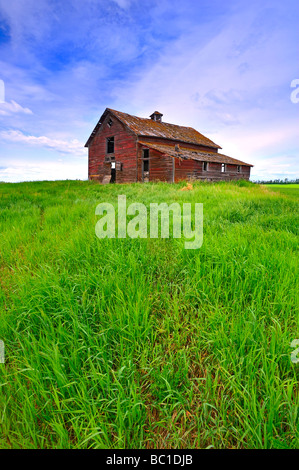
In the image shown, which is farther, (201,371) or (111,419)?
(201,371)

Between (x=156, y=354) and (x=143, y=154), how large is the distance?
72.9 feet

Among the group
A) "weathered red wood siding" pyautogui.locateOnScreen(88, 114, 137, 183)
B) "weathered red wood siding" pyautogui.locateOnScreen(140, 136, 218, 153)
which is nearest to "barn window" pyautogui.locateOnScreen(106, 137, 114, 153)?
"weathered red wood siding" pyautogui.locateOnScreen(88, 114, 137, 183)

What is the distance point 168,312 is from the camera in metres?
2.18

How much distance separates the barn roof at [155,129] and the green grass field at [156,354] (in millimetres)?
21577

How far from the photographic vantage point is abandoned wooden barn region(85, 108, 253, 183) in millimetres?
21062

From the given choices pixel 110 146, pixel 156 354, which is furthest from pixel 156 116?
pixel 156 354

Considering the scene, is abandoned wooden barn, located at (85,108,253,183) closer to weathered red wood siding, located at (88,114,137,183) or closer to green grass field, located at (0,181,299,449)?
weathered red wood siding, located at (88,114,137,183)

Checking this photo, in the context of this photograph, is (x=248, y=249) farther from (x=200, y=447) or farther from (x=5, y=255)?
(x=5, y=255)

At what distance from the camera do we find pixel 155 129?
81.6ft

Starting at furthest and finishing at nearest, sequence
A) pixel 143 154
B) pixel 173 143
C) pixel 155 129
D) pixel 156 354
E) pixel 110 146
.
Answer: pixel 173 143 → pixel 110 146 → pixel 155 129 → pixel 143 154 → pixel 156 354

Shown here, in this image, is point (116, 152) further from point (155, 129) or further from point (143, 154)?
point (155, 129)

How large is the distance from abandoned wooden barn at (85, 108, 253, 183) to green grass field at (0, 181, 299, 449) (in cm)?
1858
